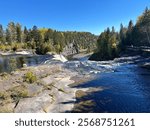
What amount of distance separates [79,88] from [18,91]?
672 cm

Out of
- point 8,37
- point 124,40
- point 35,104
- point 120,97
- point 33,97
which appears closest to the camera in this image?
point 35,104

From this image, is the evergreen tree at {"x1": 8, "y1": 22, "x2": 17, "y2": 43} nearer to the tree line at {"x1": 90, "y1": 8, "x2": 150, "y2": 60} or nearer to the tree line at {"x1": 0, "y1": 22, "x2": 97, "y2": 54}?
the tree line at {"x1": 0, "y1": 22, "x2": 97, "y2": 54}

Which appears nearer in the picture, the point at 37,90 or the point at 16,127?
the point at 16,127

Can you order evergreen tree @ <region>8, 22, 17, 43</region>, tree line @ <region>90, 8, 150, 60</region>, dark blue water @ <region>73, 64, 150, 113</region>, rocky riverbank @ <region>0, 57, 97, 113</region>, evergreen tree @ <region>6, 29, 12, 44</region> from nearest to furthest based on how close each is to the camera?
rocky riverbank @ <region>0, 57, 97, 113</region> → dark blue water @ <region>73, 64, 150, 113</region> → tree line @ <region>90, 8, 150, 60</region> → evergreen tree @ <region>6, 29, 12, 44</region> → evergreen tree @ <region>8, 22, 17, 43</region>

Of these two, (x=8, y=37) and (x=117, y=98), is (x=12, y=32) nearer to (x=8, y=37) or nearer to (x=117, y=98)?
(x=8, y=37)

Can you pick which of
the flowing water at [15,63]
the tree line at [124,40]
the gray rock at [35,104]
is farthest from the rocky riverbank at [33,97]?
the tree line at [124,40]

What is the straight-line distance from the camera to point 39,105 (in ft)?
55.0

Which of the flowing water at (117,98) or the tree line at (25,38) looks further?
the tree line at (25,38)

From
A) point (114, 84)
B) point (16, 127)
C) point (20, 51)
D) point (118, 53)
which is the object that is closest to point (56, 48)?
point (20, 51)

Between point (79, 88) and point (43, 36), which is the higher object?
point (43, 36)

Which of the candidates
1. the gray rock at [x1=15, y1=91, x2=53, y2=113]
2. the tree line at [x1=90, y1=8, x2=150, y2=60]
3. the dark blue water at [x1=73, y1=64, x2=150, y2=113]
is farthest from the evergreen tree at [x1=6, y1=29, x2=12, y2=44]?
the gray rock at [x1=15, y1=91, x2=53, y2=113]

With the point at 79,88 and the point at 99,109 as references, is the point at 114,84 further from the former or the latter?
the point at 99,109

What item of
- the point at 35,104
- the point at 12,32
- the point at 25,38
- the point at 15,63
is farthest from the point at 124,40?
the point at 35,104

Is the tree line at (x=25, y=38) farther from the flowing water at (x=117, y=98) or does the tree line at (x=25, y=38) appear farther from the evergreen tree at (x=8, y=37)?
the flowing water at (x=117, y=98)
